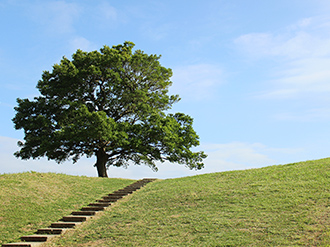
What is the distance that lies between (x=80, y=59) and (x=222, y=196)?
773 inches

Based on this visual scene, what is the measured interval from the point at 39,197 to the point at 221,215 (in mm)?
9319

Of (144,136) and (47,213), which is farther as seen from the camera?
(144,136)

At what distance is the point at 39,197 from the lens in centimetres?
1650

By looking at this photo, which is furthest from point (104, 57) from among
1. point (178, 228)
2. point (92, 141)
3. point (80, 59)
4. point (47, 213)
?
point (178, 228)

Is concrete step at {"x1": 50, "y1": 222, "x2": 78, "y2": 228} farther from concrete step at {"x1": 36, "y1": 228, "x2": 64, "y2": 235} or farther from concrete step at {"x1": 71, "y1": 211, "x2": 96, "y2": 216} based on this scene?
concrete step at {"x1": 71, "y1": 211, "x2": 96, "y2": 216}

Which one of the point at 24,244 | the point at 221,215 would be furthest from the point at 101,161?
the point at 221,215

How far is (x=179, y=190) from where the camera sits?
55.5 feet

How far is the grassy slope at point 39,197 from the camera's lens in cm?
1329

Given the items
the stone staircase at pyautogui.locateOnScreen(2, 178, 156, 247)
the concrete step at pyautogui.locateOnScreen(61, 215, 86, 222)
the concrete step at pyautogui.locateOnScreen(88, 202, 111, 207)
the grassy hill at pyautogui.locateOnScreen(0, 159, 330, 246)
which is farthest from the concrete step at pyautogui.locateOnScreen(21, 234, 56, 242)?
the concrete step at pyautogui.locateOnScreen(88, 202, 111, 207)

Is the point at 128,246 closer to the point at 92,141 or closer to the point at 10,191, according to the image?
the point at 10,191

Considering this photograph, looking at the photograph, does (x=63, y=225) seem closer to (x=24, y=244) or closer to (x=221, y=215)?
(x=24, y=244)

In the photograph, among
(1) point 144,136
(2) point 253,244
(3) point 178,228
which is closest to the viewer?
(2) point 253,244

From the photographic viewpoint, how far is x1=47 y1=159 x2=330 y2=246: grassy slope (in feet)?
33.3

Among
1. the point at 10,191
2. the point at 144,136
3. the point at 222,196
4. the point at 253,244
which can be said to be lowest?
the point at 253,244
